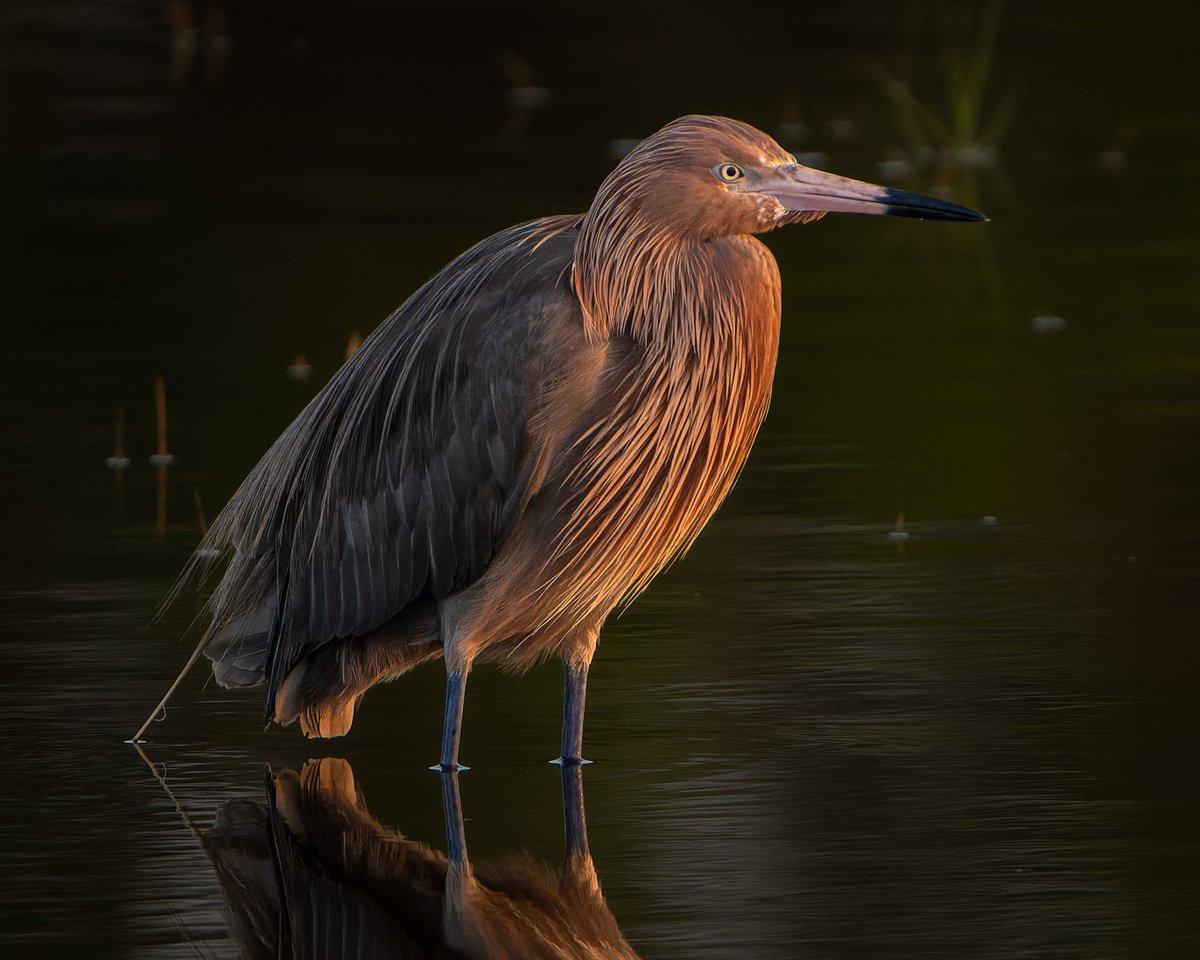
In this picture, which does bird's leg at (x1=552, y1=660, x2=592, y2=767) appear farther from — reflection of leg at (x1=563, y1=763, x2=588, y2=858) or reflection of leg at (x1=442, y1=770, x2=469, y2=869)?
reflection of leg at (x1=442, y1=770, x2=469, y2=869)

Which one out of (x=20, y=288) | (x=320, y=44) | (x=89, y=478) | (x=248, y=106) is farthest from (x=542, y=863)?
(x=320, y=44)

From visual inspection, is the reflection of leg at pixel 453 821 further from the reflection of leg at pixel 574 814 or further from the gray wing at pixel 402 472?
the gray wing at pixel 402 472

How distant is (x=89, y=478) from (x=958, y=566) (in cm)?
359

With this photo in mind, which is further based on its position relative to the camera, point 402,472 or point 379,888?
point 402,472

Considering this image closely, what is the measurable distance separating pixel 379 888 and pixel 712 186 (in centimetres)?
199

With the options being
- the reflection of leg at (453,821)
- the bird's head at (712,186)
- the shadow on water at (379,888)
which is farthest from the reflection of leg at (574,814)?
the bird's head at (712,186)

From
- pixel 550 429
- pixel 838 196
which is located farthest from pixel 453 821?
pixel 838 196

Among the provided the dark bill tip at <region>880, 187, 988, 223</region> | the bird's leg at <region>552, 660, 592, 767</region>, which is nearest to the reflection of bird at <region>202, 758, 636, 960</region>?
the bird's leg at <region>552, 660, 592, 767</region>

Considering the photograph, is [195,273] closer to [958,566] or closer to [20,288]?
[20,288]

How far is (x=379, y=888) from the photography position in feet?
20.1

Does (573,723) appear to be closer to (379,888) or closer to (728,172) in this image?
(379,888)

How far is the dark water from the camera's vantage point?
6.10 meters

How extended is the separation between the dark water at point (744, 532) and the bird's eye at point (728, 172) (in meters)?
1.47

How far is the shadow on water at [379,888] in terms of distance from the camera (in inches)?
226
